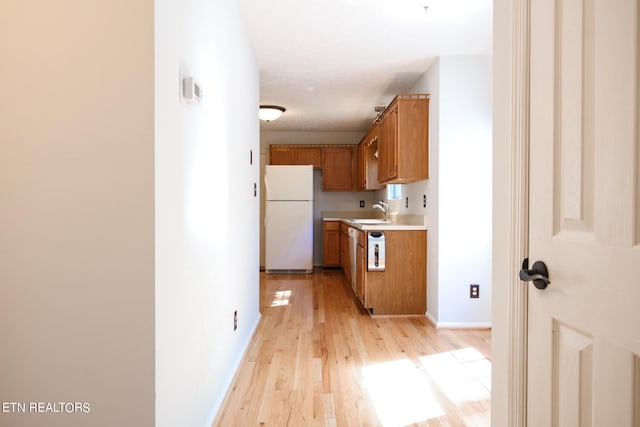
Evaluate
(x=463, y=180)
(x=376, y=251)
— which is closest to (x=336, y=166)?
(x=376, y=251)

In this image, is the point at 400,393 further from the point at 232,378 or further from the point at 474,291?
the point at 474,291

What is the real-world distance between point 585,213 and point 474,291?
2.76 meters

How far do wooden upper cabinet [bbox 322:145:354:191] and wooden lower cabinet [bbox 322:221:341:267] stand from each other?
66 centimetres

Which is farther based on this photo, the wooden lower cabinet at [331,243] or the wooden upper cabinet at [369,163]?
the wooden lower cabinet at [331,243]

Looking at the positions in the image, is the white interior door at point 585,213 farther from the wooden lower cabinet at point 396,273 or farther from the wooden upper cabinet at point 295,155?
the wooden upper cabinet at point 295,155

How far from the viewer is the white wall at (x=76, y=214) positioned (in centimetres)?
115

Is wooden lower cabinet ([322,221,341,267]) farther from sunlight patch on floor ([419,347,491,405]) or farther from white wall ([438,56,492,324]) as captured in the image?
sunlight patch on floor ([419,347,491,405])

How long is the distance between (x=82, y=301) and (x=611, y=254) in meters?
1.40

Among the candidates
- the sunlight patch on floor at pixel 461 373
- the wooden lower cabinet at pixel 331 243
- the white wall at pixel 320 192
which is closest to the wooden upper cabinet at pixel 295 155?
the white wall at pixel 320 192

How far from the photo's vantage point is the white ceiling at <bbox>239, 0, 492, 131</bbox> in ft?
8.60

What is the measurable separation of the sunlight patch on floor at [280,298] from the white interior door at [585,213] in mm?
3414

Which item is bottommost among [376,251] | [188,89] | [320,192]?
[376,251]

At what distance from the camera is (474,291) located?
3.48 meters

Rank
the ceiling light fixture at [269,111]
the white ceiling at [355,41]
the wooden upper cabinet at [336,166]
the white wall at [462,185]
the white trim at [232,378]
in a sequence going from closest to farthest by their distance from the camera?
the white trim at [232,378] → the white ceiling at [355,41] → the white wall at [462,185] → the ceiling light fixture at [269,111] → the wooden upper cabinet at [336,166]
